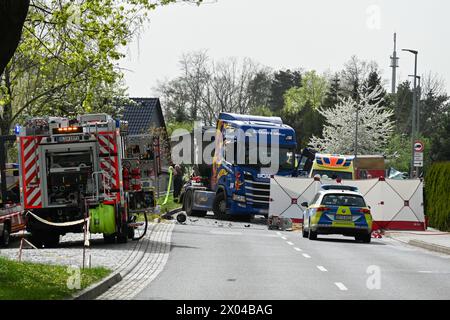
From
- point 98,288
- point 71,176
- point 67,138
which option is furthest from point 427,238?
point 98,288

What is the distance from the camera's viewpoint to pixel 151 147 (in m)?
26.5

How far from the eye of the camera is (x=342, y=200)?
28453 mm

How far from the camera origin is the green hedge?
113ft

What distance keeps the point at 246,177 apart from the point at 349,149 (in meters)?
54.8

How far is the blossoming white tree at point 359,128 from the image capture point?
296ft

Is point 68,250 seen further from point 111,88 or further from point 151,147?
point 111,88

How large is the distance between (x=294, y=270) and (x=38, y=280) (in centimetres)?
552

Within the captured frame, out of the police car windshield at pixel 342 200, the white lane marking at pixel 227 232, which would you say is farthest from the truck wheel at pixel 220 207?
the police car windshield at pixel 342 200

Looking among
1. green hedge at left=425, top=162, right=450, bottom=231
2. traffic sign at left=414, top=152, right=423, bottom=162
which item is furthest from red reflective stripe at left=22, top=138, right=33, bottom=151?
traffic sign at left=414, top=152, right=423, bottom=162

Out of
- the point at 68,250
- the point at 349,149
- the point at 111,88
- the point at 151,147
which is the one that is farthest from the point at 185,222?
the point at 349,149

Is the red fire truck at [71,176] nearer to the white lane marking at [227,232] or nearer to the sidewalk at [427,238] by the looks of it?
the white lane marking at [227,232]

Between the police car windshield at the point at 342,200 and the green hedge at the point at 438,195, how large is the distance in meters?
6.45

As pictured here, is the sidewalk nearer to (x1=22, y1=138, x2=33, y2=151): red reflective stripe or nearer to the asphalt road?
the asphalt road
